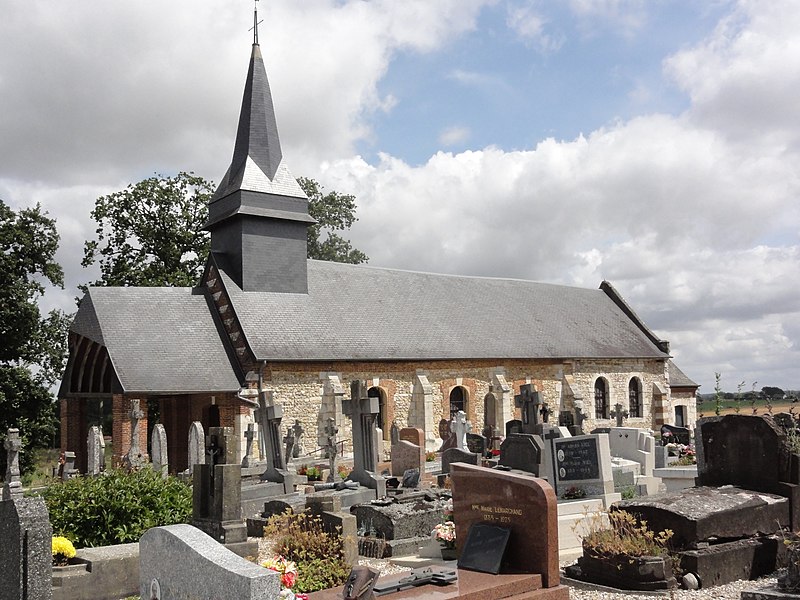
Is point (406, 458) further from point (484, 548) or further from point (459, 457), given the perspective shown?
point (484, 548)

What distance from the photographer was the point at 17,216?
24781mm

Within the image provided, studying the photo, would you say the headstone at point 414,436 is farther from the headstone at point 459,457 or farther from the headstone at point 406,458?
the headstone at point 459,457

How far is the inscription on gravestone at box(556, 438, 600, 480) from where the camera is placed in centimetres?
1095

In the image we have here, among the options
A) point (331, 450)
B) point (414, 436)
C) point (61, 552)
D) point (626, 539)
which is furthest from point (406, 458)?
point (61, 552)

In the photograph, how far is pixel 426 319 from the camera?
82.4ft

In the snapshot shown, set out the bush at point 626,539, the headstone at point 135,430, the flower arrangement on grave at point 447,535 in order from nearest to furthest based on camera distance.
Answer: the bush at point 626,539, the flower arrangement on grave at point 447,535, the headstone at point 135,430

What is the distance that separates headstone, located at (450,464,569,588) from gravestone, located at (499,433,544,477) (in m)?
4.76

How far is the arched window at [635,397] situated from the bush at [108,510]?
75.2ft

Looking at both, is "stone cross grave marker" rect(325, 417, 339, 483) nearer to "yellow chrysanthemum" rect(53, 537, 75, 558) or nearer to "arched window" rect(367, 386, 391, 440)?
"arched window" rect(367, 386, 391, 440)

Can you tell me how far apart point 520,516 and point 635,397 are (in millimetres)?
24458

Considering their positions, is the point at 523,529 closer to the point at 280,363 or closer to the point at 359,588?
the point at 359,588

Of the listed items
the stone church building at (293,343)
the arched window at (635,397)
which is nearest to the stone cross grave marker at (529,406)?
the stone church building at (293,343)

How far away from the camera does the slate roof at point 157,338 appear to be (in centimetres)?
1895

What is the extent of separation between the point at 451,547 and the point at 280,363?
487 inches
